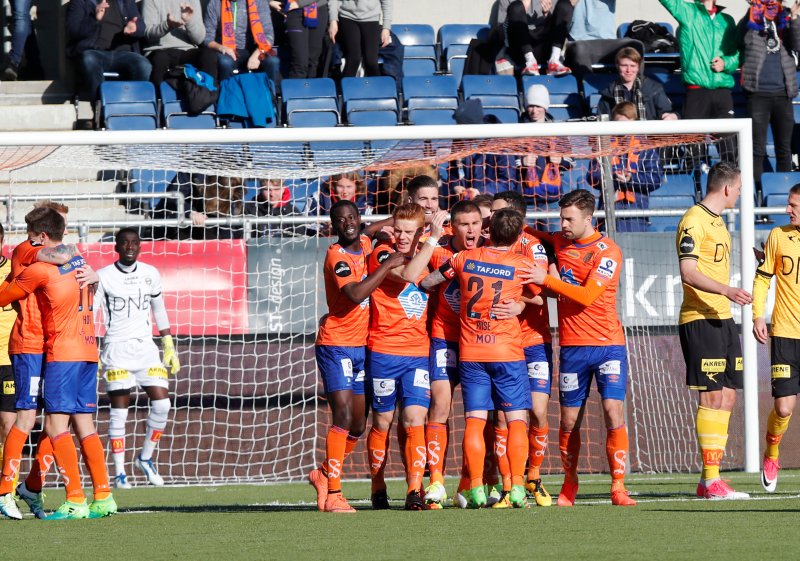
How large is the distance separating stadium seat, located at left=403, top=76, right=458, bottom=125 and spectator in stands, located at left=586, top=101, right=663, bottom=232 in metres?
2.86

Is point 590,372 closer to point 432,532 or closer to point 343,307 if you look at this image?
point 343,307

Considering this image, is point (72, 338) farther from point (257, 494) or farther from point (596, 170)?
point (596, 170)

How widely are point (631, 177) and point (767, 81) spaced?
3.16 m

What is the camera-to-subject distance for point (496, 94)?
15.5 metres

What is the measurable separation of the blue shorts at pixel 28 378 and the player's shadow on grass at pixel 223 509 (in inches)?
42.6

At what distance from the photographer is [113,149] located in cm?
1133

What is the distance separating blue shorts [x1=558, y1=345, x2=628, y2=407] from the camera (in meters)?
7.88

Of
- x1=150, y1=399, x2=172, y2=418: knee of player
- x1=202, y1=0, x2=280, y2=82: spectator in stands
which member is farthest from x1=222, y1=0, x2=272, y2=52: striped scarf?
x1=150, y1=399, x2=172, y2=418: knee of player

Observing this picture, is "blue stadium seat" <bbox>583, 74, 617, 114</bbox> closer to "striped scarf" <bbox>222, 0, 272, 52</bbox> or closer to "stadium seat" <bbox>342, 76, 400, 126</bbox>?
"stadium seat" <bbox>342, 76, 400, 126</bbox>

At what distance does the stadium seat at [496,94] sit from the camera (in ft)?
50.3

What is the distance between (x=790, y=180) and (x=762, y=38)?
2.09 metres

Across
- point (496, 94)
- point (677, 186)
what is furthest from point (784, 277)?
point (496, 94)

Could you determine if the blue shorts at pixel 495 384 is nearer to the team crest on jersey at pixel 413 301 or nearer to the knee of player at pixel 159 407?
the team crest on jersey at pixel 413 301

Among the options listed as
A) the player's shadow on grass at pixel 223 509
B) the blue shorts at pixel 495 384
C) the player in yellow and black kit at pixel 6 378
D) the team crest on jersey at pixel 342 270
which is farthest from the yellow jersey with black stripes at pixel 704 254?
the player in yellow and black kit at pixel 6 378
